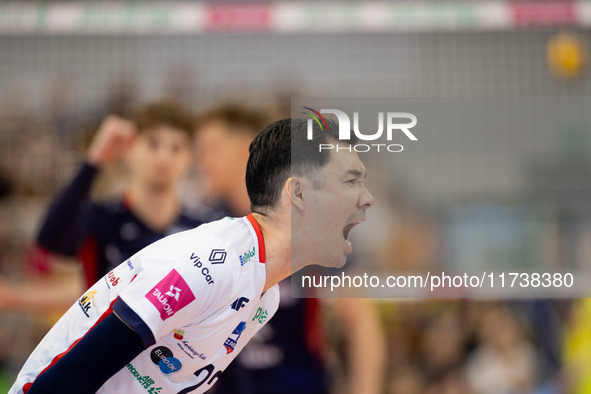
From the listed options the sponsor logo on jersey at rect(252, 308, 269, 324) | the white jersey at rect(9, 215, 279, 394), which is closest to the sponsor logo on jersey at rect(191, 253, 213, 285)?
the white jersey at rect(9, 215, 279, 394)

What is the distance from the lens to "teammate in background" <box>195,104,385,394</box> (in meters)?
3.58

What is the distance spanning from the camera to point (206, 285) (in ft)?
5.30

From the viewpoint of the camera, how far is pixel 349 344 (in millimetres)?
3789

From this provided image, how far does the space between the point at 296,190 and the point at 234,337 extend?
43 cm

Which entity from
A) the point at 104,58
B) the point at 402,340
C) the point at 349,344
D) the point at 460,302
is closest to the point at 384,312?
the point at 402,340

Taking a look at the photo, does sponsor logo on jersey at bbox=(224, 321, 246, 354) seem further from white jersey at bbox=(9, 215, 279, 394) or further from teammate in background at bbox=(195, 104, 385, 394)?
teammate in background at bbox=(195, 104, 385, 394)

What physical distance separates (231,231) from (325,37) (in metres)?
6.50

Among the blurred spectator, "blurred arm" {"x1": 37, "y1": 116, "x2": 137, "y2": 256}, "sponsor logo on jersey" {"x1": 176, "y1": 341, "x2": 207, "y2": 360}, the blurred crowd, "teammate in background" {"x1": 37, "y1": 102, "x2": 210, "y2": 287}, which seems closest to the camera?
"sponsor logo on jersey" {"x1": 176, "y1": 341, "x2": 207, "y2": 360}

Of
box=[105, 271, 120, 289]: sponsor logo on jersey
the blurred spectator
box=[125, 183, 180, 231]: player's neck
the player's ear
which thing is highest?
box=[125, 183, 180, 231]: player's neck

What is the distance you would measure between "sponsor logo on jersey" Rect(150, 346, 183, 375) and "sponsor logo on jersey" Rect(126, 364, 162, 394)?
0.04 metres

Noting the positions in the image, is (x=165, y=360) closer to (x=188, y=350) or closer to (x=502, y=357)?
(x=188, y=350)

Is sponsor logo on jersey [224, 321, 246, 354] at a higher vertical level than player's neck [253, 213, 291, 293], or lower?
lower

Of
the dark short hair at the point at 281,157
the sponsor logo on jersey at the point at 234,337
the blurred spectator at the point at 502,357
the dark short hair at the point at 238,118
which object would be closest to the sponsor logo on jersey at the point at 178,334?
the sponsor logo on jersey at the point at 234,337

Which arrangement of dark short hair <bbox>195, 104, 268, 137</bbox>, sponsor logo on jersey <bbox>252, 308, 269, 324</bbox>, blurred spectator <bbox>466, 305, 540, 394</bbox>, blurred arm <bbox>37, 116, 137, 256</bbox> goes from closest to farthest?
sponsor logo on jersey <bbox>252, 308, 269, 324</bbox>, blurred arm <bbox>37, 116, 137, 256</bbox>, dark short hair <bbox>195, 104, 268, 137</bbox>, blurred spectator <bbox>466, 305, 540, 394</bbox>
